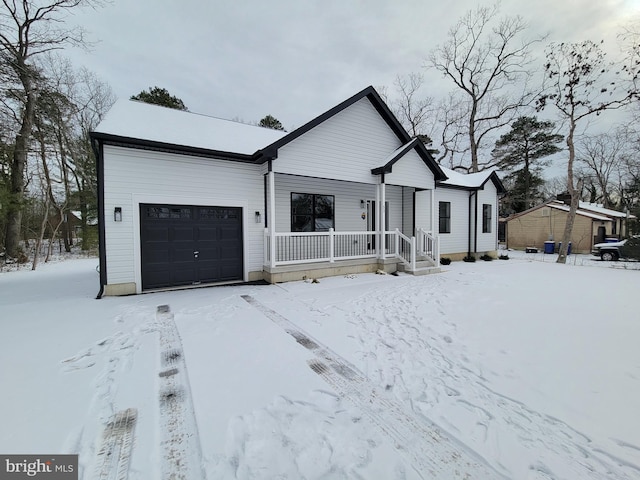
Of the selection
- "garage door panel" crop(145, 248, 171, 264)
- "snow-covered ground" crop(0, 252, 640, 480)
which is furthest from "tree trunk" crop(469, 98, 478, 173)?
"garage door panel" crop(145, 248, 171, 264)

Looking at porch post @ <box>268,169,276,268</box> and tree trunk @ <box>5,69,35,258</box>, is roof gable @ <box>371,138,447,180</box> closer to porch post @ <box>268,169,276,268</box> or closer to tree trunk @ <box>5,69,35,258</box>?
porch post @ <box>268,169,276,268</box>

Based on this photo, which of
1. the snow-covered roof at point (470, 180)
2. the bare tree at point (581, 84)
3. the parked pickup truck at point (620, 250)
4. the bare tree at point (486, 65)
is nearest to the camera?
the bare tree at point (581, 84)

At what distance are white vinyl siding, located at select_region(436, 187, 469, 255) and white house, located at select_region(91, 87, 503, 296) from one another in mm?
2031

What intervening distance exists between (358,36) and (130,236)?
567 inches

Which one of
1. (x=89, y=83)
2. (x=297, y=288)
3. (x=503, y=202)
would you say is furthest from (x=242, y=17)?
(x=503, y=202)

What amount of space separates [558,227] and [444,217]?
13.5 m

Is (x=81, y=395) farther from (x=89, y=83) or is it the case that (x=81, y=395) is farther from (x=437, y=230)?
(x=89, y=83)

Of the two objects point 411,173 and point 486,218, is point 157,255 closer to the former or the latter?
point 411,173

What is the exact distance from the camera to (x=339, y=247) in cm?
966

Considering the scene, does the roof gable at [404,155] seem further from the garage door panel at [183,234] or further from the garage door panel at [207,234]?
the garage door panel at [183,234]

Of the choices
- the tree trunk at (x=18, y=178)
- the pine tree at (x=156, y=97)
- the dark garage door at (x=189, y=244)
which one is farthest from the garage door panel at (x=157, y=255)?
the pine tree at (x=156, y=97)

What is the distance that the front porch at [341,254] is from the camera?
27.2ft

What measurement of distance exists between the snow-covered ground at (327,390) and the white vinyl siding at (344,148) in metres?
4.62

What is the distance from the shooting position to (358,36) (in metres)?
14.1
